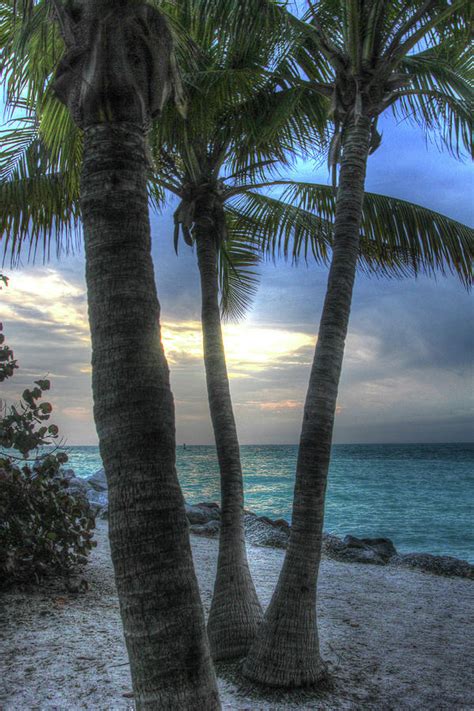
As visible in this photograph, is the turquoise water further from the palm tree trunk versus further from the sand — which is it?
the palm tree trunk

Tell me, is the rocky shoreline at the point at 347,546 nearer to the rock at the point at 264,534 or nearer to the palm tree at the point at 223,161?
the rock at the point at 264,534

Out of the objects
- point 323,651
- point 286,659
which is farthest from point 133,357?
point 323,651

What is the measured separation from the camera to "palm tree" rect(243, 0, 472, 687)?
4547 millimetres

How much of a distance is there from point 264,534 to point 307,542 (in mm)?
7786

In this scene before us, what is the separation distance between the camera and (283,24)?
5.85 meters

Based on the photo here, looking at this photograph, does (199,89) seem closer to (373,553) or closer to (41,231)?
(41,231)

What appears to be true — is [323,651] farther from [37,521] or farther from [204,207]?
[204,207]

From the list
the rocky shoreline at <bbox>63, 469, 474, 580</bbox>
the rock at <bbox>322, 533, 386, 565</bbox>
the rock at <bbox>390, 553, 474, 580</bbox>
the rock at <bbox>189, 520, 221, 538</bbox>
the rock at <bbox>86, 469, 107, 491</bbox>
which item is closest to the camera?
the rock at <bbox>390, 553, 474, 580</bbox>

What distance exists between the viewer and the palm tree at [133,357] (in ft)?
7.52

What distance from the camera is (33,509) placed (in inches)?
278

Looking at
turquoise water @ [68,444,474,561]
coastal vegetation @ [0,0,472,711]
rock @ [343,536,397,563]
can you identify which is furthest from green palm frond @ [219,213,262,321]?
turquoise water @ [68,444,474,561]

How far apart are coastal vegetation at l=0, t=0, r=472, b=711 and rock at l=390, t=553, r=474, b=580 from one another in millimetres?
5356

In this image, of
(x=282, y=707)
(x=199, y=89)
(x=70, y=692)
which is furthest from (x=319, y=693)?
(x=199, y=89)

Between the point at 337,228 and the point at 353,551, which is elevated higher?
the point at 337,228
